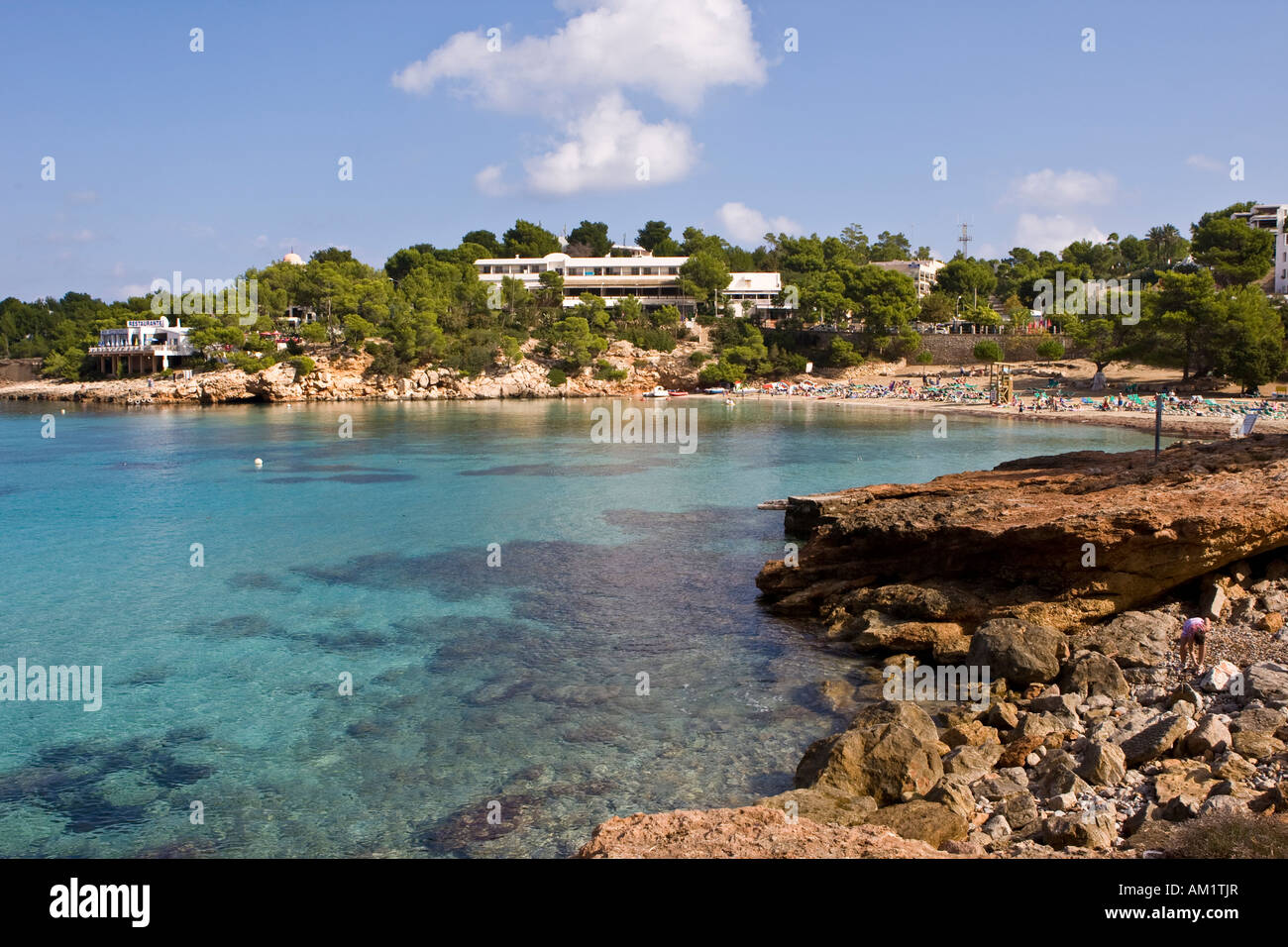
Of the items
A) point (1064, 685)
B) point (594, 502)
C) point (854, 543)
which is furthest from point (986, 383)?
point (1064, 685)

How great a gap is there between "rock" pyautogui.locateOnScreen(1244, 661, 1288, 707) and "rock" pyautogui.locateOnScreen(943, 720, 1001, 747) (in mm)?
2974

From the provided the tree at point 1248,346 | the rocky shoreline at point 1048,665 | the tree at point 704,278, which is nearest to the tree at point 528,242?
the tree at point 704,278

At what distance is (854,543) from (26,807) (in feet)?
45.1

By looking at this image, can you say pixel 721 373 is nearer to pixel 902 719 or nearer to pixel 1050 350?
pixel 1050 350

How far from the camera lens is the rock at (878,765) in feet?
31.8

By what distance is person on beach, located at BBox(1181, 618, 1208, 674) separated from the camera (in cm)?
1225

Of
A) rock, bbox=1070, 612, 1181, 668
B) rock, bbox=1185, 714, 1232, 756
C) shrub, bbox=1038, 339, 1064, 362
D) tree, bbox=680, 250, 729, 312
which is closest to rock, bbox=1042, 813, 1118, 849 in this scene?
rock, bbox=1185, 714, 1232, 756

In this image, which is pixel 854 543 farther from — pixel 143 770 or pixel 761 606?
pixel 143 770

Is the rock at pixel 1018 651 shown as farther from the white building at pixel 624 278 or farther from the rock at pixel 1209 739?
the white building at pixel 624 278

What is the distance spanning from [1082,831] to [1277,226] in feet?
367

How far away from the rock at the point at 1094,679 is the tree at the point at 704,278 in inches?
3531

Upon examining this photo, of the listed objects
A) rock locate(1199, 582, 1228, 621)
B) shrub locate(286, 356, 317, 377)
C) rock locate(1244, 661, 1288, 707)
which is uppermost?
shrub locate(286, 356, 317, 377)

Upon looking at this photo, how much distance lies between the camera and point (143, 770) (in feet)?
38.2

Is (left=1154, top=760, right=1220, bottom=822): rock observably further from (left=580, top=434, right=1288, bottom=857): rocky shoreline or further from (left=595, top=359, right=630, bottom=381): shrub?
(left=595, top=359, right=630, bottom=381): shrub
